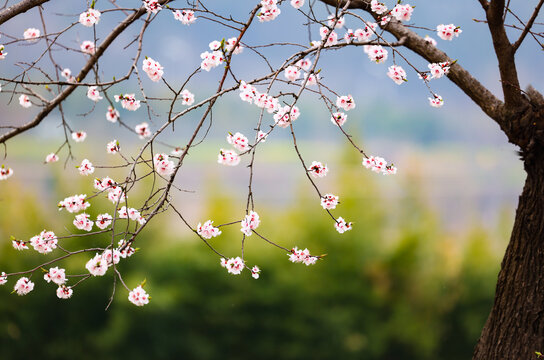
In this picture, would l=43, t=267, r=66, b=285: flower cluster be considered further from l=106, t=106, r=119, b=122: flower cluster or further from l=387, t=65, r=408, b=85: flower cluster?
l=387, t=65, r=408, b=85: flower cluster

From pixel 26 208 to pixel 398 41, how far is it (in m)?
3.76

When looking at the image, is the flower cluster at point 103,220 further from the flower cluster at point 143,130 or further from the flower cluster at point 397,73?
the flower cluster at point 397,73

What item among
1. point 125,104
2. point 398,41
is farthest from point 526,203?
→ point 125,104

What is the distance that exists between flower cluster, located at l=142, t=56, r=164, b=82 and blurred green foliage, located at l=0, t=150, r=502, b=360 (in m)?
2.59

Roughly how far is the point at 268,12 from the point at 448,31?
78cm

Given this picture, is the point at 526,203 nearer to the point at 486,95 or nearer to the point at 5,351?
the point at 486,95

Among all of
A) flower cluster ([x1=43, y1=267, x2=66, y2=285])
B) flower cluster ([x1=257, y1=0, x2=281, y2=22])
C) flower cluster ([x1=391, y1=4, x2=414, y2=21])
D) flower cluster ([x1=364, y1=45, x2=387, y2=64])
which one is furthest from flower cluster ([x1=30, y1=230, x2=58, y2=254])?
flower cluster ([x1=391, y1=4, x2=414, y2=21])

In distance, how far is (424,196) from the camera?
470cm

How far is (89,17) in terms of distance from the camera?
206cm

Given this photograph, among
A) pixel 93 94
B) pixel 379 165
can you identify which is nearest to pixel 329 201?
pixel 379 165

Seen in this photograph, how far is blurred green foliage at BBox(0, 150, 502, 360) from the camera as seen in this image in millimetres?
4457

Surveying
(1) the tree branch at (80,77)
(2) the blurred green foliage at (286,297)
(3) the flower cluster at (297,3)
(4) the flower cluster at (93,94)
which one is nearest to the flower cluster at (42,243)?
(1) the tree branch at (80,77)

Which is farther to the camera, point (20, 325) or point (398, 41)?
point (20, 325)

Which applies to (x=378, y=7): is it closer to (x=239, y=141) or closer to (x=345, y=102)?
(x=345, y=102)
